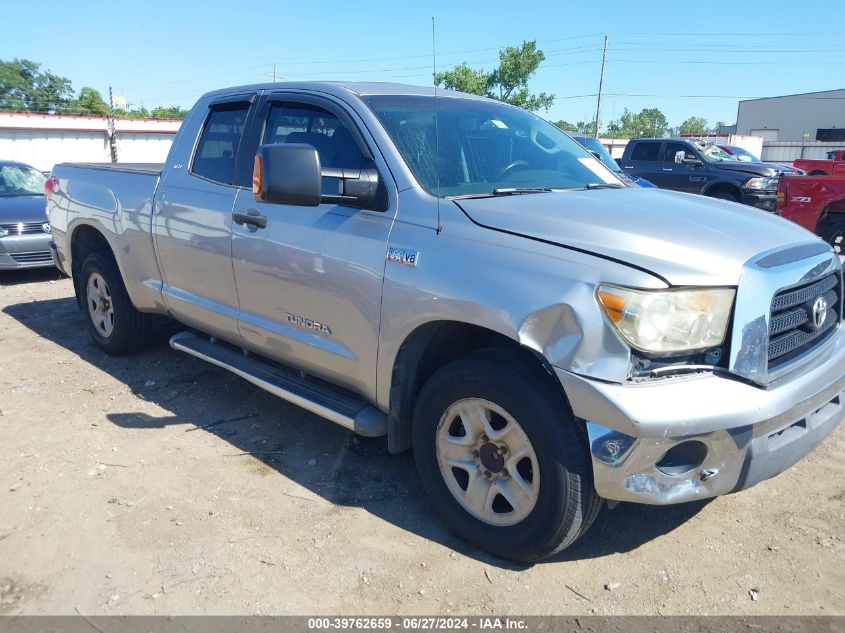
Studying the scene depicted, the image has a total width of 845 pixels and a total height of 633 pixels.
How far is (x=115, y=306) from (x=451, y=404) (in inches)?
133

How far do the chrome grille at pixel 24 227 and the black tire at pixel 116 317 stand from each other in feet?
12.1

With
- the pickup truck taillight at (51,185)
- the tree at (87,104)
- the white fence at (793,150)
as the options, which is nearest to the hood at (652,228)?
the pickup truck taillight at (51,185)

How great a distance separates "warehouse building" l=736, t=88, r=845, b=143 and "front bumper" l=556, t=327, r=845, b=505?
64.2 metres

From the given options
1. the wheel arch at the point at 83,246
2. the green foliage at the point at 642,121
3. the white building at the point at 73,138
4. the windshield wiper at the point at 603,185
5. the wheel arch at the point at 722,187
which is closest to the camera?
the windshield wiper at the point at 603,185

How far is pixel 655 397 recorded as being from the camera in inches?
93.0

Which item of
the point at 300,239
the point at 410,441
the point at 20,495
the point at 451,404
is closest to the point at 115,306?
the point at 20,495

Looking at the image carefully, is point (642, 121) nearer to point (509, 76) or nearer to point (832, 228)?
point (509, 76)

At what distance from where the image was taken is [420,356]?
3.14m

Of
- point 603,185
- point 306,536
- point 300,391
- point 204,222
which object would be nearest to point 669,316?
point 603,185

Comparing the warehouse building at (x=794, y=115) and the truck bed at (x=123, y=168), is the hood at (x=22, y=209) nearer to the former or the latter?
the truck bed at (x=123, y=168)

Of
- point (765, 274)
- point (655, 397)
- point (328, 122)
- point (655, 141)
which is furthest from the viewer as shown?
point (655, 141)

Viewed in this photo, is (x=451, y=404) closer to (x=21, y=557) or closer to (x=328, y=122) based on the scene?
(x=328, y=122)

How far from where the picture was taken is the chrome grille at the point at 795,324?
8.67 feet

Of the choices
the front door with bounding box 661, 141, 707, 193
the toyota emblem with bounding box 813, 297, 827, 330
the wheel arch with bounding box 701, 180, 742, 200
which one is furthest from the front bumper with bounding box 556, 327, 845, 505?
the front door with bounding box 661, 141, 707, 193
